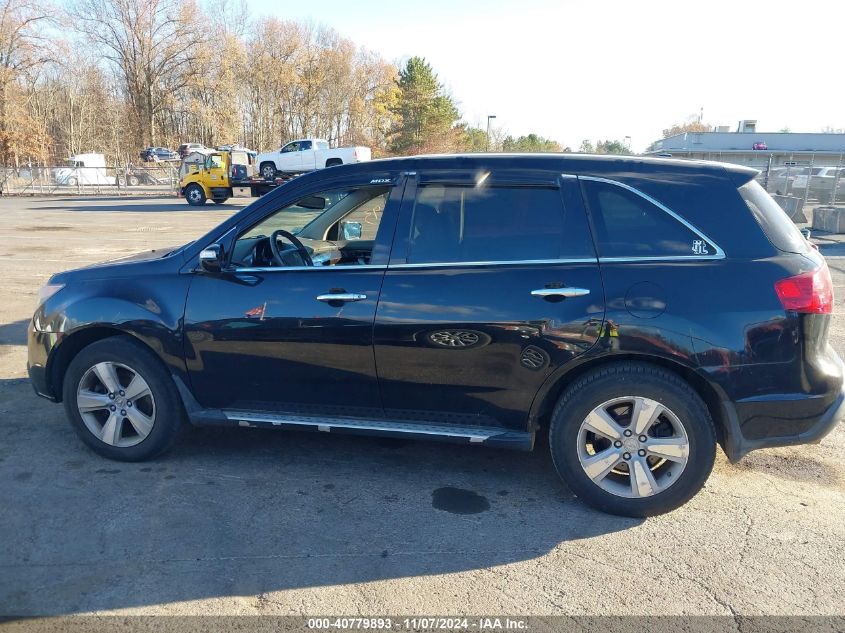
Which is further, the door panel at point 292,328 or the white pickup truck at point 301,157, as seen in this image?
the white pickup truck at point 301,157

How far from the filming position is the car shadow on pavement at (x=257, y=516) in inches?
115

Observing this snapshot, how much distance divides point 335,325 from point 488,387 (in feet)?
3.02

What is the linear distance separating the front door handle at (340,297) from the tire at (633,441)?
1250mm

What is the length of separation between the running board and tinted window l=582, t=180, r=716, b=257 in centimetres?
113

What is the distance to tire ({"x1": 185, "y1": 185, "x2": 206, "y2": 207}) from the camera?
3011cm

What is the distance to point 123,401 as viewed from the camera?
403cm

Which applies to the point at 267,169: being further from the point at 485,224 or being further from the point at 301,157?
the point at 485,224

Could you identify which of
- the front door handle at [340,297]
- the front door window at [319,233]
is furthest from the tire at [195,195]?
the front door handle at [340,297]

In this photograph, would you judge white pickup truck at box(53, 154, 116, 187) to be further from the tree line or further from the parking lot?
the parking lot

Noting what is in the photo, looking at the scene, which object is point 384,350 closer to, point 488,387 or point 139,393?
point 488,387

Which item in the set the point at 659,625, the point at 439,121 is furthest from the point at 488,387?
the point at 439,121

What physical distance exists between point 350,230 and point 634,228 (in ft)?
8.07

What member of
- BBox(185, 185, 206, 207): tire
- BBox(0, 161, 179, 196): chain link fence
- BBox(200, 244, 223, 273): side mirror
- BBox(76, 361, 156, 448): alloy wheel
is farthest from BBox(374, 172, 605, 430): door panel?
BBox(0, 161, 179, 196): chain link fence

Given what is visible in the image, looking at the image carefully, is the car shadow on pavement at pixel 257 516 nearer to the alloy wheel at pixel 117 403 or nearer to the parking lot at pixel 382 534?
the parking lot at pixel 382 534
